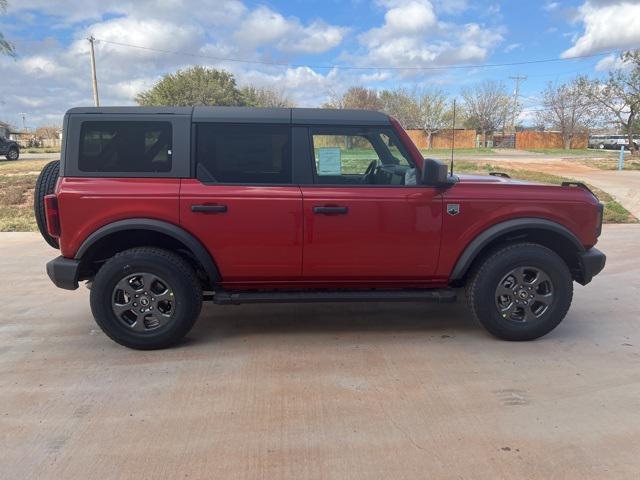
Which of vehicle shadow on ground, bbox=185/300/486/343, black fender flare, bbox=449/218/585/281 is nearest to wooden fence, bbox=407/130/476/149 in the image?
vehicle shadow on ground, bbox=185/300/486/343

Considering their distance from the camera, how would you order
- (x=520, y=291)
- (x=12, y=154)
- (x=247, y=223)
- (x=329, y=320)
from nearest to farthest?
(x=247, y=223), (x=520, y=291), (x=329, y=320), (x=12, y=154)

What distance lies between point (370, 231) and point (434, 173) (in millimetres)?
641

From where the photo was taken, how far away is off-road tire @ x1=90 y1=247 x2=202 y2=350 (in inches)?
152

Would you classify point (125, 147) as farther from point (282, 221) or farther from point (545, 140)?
point (545, 140)

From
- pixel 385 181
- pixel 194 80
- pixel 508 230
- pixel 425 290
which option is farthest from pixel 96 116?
pixel 194 80

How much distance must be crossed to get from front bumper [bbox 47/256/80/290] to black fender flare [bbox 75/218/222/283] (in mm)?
68

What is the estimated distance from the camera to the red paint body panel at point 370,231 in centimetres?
396

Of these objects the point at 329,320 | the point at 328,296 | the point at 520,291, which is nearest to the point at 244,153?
the point at 328,296

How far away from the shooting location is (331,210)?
12.9ft

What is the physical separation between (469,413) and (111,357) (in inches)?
102

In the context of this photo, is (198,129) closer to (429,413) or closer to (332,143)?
(332,143)

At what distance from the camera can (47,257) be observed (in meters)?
7.09

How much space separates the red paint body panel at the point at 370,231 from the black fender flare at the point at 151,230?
808 mm

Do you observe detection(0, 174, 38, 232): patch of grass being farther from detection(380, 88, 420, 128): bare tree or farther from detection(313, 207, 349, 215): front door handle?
detection(380, 88, 420, 128): bare tree
